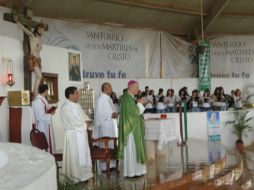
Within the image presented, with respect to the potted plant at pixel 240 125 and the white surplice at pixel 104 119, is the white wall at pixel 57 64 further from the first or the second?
the potted plant at pixel 240 125

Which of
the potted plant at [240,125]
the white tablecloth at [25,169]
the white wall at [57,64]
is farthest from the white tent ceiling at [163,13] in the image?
the white tablecloth at [25,169]

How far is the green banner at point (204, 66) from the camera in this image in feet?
40.9

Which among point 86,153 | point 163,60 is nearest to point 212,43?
point 163,60

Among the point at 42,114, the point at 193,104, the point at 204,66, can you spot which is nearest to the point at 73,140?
the point at 42,114

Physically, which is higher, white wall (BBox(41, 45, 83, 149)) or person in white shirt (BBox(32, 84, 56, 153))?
white wall (BBox(41, 45, 83, 149))

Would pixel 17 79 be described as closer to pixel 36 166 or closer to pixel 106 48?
pixel 106 48

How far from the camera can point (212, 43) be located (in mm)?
13531

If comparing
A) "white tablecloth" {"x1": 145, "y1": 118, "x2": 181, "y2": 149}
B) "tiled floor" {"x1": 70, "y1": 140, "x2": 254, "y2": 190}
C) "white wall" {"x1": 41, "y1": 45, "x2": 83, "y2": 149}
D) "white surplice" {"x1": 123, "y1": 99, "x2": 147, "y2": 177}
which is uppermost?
"white wall" {"x1": 41, "y1": 45, "x2": 83, "y2": 149}

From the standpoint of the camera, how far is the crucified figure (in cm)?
720

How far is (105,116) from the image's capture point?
6.17 meters

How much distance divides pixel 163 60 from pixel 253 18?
10.4 ft

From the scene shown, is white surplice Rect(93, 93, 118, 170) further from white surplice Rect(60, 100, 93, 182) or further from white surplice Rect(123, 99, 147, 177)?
white surplice Rect(60, 100, 93, 182)

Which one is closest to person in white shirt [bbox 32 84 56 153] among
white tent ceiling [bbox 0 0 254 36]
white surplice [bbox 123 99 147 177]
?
white surplice [bbox 123 99 147 177]

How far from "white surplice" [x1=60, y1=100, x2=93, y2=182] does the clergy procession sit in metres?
0.01
